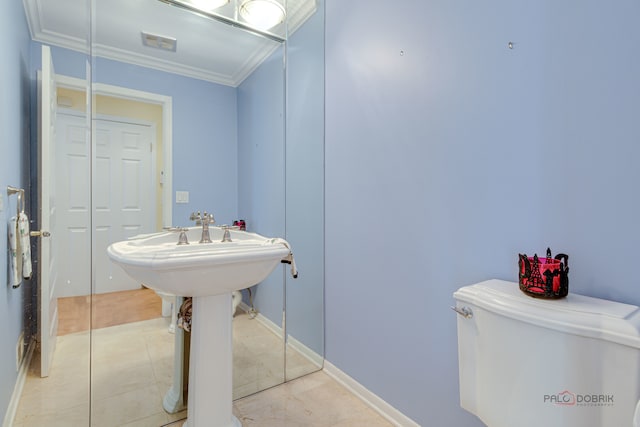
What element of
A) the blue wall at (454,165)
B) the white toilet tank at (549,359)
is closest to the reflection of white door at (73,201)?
the blue wall at (454,165)

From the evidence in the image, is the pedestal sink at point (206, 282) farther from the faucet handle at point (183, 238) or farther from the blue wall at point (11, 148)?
the blue wall at point (11, 148)

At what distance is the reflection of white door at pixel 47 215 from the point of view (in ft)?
4.78

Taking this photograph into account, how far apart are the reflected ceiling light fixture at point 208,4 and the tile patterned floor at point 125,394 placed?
64.0 inches

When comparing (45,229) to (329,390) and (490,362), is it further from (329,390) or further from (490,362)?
(490,362)

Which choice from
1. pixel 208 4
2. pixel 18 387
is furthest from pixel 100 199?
pixel 208 4

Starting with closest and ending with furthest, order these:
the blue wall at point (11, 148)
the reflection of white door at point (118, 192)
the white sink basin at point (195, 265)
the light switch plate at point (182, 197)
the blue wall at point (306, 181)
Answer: the white sink basin at point (195, 265) < the blue wall at point (11, 148) < the reflection of white door at point (118, 192) < the light switch plate at point (182, 197) < the blue wall at point (306, 181)

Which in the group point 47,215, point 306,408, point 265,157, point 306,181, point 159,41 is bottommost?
point 306,408

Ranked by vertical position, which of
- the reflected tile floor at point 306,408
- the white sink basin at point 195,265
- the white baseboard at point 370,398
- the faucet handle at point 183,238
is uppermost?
the faucet handle at point 183,238

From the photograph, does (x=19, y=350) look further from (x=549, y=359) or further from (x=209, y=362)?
(x=549, y=359)

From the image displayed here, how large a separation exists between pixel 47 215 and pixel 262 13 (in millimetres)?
1580

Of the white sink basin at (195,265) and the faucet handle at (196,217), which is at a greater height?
the faucet handle at (196,217)

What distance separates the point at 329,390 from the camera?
171 cm

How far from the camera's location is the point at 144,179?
1.51 m

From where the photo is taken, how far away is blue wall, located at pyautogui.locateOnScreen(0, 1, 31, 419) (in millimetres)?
1245
